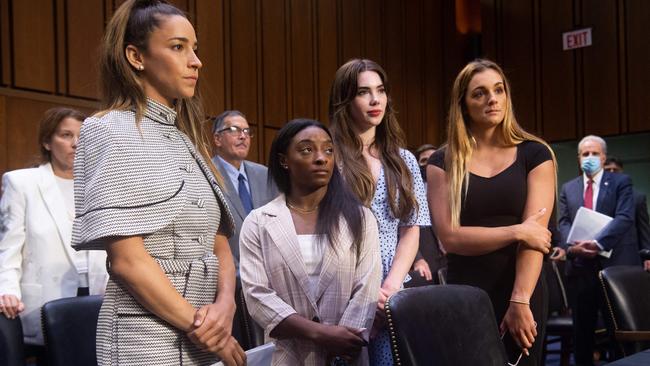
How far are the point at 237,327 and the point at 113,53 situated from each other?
4.16 ft

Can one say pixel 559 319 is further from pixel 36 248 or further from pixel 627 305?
pixel 36 248

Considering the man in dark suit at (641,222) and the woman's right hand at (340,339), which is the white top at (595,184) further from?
the woman's right hand at (340,339)

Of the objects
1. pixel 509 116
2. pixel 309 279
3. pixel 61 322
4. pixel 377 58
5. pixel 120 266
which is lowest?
pixel 61 322

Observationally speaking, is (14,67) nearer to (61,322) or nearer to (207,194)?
(61,322)

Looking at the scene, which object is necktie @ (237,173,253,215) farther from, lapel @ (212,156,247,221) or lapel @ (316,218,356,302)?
lapel @ (316,218,356,302)

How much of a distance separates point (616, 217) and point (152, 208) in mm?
4148

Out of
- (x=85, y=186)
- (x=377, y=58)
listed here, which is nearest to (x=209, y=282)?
(x=85, y=186)

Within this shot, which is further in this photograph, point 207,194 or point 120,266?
point 207,194

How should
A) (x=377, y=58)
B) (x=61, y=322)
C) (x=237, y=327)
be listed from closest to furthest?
(x=61, y=322), (x=237, y=327), (x=377, y=58)

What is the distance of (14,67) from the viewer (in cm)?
442

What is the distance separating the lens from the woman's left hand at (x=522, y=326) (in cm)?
190

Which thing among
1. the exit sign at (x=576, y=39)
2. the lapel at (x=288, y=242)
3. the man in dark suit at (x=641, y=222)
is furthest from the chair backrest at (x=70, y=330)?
the exit sign at (x=576, y=39)

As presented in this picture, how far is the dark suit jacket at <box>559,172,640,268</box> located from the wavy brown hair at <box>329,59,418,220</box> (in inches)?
111

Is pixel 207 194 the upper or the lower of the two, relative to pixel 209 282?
upper
